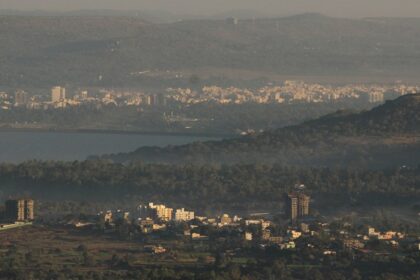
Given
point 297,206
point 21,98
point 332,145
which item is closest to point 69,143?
point 332,145

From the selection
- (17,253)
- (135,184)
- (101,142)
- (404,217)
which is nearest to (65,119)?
(101,142)

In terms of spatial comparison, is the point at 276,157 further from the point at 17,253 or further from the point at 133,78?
the point at 133,78

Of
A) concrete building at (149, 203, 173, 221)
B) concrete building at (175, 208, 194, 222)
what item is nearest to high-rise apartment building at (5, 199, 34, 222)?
concrete building at (149, 203, 173, 221)

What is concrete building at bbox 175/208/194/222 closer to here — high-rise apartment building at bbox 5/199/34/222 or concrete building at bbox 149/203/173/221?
concrete building at bbox 149/203/173/221

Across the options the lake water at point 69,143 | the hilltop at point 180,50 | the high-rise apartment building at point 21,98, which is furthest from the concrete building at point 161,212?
the hilltop at point 180,50

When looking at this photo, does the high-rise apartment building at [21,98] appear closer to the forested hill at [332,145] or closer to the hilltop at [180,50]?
the hilltop at [180,50]

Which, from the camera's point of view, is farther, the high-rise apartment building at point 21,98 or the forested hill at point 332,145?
the high-rise apartment building at point 21,98
